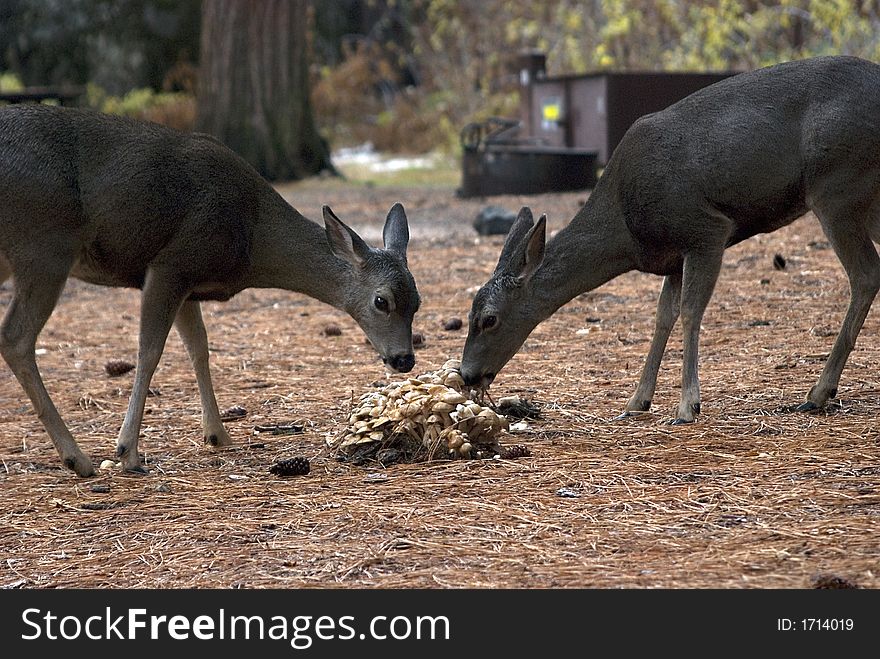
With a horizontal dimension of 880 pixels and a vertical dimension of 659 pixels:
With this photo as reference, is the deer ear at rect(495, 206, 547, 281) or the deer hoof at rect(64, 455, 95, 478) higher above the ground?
the deer ear at rect(495, 206, 547, 281)

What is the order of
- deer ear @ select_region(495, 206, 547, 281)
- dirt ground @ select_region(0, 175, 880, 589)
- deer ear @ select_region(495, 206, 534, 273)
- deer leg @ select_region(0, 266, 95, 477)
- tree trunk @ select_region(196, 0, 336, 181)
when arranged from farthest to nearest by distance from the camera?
tree trunk @ select_region(196, 0, 336, 181) → deer ear @ select_region(495, 206, 534, 273) → deer ear @ select_region(495, 206, 547, 281) → deer leg @ select_region(0, 266, 95, 477) → dirt ground @ select_region(0, 175, 880, 589)

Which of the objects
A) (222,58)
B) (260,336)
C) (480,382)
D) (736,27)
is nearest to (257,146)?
(222,58)

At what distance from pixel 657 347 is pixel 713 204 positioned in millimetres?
829

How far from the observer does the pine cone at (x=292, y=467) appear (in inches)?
222

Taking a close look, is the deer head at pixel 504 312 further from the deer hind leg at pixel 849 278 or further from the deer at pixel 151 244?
the deer hind leg at pixel 849 278

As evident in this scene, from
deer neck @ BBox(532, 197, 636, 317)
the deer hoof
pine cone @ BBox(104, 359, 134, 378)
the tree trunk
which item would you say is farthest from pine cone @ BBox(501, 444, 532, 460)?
the tree trunk

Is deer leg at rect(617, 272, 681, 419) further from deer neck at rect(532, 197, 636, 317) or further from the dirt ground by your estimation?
deer neck at rect(532, 197, 636, 317)

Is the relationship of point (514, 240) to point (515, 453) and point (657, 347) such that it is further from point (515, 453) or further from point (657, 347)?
point (515, 453)

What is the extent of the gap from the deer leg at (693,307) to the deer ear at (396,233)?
1433mm

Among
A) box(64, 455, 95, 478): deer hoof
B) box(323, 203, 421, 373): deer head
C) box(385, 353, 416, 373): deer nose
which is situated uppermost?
box(323, 203, 421, 373): deer head

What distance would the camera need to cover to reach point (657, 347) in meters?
6.83

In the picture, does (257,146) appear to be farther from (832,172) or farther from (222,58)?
(832,172)

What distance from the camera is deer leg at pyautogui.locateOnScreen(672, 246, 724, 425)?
6402 mm

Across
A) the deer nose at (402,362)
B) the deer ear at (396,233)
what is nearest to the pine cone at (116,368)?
the deer ear at (396,233)
